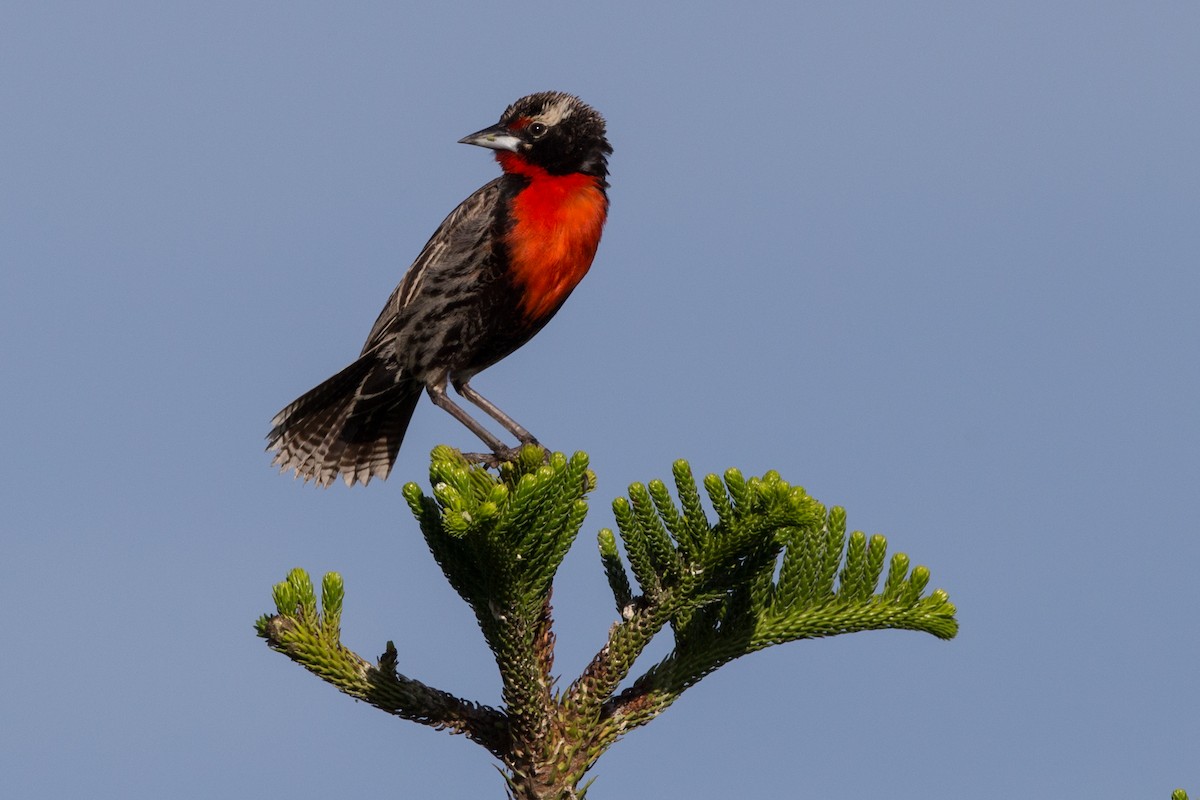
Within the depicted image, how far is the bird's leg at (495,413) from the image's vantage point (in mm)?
7590

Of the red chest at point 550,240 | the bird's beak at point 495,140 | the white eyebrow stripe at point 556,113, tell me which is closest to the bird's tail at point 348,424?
the red chest at point 550,240

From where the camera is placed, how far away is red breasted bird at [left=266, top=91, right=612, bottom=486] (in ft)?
24.1

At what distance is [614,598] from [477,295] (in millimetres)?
3598

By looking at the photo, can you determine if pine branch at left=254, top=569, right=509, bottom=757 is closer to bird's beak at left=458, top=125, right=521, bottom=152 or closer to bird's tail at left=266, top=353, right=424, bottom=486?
bird's tail at left=266, top=353, right=424, bottom=486

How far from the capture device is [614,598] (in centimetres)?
411

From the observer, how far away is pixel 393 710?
393 centimetres

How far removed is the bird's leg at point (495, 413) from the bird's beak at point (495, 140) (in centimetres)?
142

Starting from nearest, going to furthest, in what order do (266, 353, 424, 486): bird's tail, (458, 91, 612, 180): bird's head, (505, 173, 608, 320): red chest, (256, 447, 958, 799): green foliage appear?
(256, 447, 958, 799): green foliage, (505, 173, 608, 320): red chest, (458, 91, 612, 180): bird's head, (266, 353, 424, 486): bird's tail

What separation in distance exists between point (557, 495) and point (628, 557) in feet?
1.09

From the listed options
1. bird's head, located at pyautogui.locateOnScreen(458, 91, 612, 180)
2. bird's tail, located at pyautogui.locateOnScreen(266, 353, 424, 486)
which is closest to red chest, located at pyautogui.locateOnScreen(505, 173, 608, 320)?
bird's head, located at pyautogui.locateOnScreen(458, 91, 612, 180)

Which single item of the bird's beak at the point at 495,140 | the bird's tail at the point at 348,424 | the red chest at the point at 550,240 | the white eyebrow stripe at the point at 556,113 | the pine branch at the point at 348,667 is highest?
the white eyebrow stripe at the point at 556,113

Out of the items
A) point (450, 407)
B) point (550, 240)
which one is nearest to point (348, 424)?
point (450, 407)

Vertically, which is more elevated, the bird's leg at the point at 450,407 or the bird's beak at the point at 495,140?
the bird's beak at the point at 495,140

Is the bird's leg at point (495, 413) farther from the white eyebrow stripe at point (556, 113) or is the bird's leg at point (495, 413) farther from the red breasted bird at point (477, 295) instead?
the white eyebrow stripe at point (556, 113)
